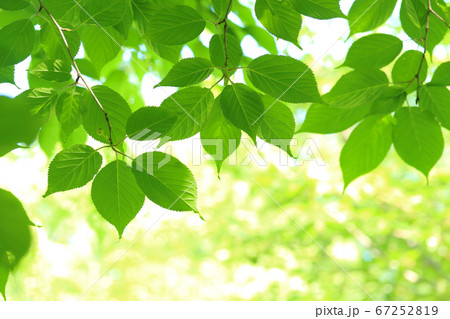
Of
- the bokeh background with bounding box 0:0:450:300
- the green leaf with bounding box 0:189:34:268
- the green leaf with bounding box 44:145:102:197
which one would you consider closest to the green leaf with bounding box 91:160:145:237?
the green leaf with bounding box 44:145:102:197

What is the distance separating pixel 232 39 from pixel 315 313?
0.55m

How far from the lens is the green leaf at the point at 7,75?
0.43m

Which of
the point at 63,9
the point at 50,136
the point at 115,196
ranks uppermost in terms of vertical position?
the point at 63,9

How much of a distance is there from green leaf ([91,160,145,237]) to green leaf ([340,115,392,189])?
23 centimetres

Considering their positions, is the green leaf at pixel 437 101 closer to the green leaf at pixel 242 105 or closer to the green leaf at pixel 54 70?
the green leaf at pixel 242 105

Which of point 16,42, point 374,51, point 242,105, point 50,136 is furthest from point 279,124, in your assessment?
point 50,136

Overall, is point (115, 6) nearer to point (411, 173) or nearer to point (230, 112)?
point (230, 112)

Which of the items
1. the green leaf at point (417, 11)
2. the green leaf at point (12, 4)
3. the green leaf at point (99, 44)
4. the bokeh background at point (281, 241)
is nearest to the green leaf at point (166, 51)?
the green leaf at point (99, 44)

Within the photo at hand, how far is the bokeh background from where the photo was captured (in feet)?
7.14

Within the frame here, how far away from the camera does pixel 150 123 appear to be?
346 millimetres

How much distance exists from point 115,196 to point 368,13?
35 centimetres

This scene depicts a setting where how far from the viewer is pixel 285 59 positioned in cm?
35

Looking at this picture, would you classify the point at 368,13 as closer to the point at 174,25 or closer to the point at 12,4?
the point at 174,25

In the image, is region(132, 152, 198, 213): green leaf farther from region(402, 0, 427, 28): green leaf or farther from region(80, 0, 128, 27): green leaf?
region(402, 0, 427, 28): green leaf
